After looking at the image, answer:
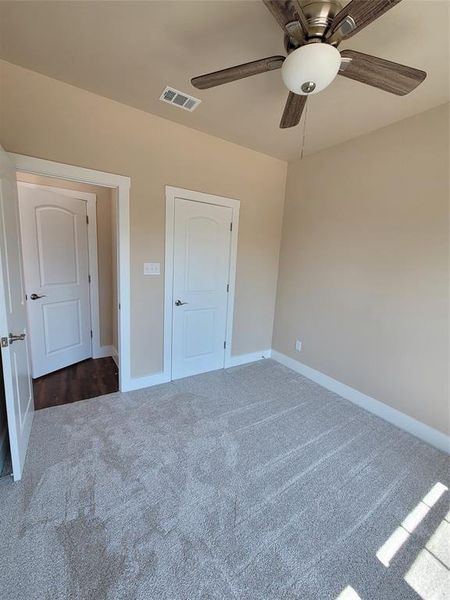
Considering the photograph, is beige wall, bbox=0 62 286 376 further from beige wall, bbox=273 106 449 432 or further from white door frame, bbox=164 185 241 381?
beige wall, bbox=273 106 449 432

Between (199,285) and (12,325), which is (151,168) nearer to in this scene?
(199,285)

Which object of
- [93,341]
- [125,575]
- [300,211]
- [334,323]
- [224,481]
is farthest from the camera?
[93,341]

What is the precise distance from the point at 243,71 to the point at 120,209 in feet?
5.12

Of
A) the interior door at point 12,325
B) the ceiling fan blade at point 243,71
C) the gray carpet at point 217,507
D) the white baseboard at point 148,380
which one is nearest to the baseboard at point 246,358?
the white baseboard at point 148,380

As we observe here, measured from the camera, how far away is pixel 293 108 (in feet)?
5.30

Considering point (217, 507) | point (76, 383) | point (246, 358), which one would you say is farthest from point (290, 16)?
point (76, 383)

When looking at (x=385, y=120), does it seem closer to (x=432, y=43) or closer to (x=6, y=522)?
(x=432, y=43)

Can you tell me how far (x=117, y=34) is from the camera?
1.53 meters

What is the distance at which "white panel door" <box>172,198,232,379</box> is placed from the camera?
9.35 ft

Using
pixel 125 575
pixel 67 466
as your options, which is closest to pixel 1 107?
pixel 67 466

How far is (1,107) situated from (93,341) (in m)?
2.58

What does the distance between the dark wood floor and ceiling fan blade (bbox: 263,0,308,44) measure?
3077mm

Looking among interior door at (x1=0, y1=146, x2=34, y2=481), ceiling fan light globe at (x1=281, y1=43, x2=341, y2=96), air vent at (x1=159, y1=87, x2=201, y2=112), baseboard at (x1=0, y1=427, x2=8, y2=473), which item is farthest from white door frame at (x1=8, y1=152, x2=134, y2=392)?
ceiling fan light globe at (x1=281, y1=43, x2=341, y2=96)

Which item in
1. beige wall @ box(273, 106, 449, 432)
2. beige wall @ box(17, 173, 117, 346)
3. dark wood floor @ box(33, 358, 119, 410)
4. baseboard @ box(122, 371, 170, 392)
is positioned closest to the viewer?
beige wall @ box(273, 106, 449, 432)
